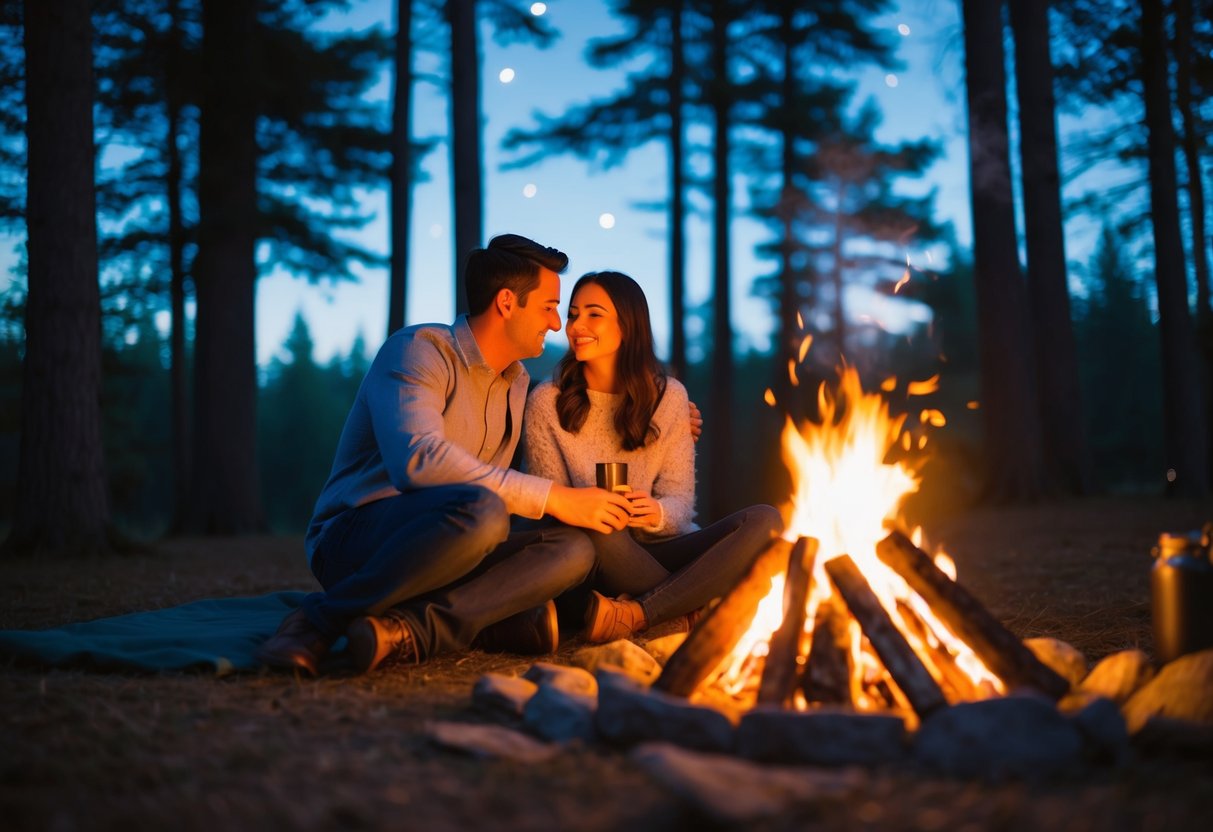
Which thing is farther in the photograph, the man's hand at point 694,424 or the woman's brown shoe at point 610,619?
the man's hand at point 694,424

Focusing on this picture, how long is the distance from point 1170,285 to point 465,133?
8358 millimetres

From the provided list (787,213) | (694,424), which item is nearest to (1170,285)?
(787,213)

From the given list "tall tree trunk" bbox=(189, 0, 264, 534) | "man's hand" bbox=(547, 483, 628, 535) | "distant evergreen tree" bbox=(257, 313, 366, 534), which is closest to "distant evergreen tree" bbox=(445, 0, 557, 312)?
"tall tree trunk" bbox=(189, 0, 264, 534)

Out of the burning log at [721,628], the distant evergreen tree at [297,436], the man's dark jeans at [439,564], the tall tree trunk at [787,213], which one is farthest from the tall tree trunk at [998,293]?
the distant evergreen tree at [297,436]

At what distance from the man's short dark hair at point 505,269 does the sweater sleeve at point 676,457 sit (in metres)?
0.80

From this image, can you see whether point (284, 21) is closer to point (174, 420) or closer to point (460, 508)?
point (174, 420)

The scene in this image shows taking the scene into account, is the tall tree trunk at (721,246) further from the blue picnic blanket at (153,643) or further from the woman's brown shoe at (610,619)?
the blue picnic blanket at (153,643)

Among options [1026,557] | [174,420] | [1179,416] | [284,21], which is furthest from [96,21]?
[1179,416]

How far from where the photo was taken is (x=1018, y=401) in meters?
9.85

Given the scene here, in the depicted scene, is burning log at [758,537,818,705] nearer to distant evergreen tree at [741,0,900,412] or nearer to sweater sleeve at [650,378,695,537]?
sweater sleeve at [650,378,695,537]

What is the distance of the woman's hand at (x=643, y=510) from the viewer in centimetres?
341

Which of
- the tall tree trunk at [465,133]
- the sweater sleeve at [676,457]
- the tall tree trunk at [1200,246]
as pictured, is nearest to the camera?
the sweater sleeve at [676,457]

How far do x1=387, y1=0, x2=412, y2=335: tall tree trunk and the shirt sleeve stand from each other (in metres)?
7.69

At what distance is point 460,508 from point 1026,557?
189 inches
